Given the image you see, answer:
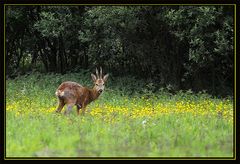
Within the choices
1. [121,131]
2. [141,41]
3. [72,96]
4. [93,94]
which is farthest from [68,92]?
[141,41]

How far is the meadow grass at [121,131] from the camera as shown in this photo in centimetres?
854

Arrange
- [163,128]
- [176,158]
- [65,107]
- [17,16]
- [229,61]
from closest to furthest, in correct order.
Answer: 1. [176,158]
2. [163,128]
3. [65,107]
4. [229,61]
5. [17,16]

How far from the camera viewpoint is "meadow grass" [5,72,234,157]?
28.0 ft

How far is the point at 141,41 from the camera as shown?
20.3m

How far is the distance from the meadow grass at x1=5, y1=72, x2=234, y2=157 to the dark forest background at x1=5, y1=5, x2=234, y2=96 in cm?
306

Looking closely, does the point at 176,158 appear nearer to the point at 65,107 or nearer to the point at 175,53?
the point at 65,107

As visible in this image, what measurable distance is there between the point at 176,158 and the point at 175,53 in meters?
12.3

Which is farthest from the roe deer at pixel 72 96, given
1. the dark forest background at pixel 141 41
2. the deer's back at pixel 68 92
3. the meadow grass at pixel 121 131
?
the dark forest background at pixel 141 41

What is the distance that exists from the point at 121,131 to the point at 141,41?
1062 centimetres

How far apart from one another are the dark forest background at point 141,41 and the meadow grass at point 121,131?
3059 mm

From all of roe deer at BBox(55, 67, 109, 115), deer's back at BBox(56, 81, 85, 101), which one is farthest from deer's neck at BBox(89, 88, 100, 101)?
deer's back at BBox(56, 81, 85, 101)

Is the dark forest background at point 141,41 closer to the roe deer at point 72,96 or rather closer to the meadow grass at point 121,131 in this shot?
the meadow grass at point 121,131

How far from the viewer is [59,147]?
8609 mm
